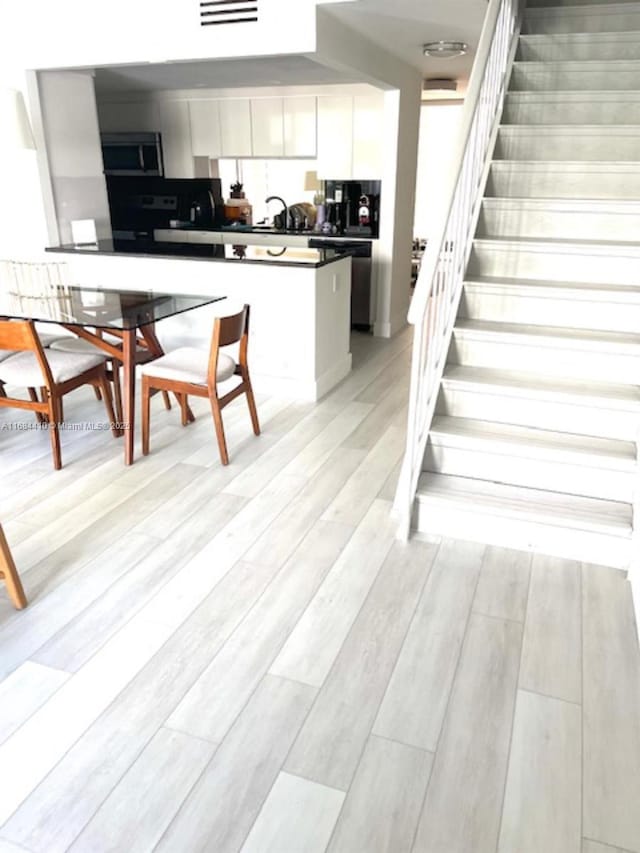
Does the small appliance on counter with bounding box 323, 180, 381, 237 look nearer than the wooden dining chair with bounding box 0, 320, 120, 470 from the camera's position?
No

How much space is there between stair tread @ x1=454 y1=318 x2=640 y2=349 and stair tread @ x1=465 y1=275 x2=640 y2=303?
0.54ft

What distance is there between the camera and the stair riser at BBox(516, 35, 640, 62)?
3820 mm

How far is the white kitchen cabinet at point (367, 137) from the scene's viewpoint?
5680mm

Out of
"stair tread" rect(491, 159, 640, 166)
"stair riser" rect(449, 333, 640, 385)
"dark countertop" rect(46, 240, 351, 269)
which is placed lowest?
"stair riser" rect(449, 333, 640, 385)

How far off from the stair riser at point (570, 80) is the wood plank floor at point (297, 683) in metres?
2.72

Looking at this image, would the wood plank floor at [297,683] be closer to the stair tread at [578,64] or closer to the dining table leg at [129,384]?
the dining table leg at [129,384]

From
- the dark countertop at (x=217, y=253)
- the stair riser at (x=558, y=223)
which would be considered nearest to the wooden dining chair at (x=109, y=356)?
the dark countertop at (x=217, y=253)

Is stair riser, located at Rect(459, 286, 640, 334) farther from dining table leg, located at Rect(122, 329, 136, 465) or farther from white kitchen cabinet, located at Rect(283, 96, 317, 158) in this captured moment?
white kitchen cabinet, located at Rect(283, 96, 317, 158)

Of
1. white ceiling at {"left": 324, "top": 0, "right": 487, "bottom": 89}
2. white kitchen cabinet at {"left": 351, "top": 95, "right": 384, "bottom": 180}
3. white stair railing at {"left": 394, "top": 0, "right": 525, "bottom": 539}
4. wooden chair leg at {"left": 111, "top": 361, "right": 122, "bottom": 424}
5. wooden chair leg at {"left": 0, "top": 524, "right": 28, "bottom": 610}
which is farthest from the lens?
white kitchen cabinet at {"left": 351, "top": 95, "right": 384, "bottom": 180}

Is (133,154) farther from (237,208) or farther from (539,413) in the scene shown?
(539,413)

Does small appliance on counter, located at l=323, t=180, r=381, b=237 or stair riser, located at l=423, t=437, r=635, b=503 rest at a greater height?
small appliance on counter, located at l=323, t=180, r=381, b=237

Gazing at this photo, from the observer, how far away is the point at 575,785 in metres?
1.60

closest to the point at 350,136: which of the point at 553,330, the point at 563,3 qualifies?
the point at 563,3

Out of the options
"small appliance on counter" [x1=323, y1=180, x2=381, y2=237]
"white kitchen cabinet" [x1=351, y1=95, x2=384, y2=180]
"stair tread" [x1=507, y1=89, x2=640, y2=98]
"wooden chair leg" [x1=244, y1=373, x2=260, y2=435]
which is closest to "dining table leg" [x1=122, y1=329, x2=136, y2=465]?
"wooden chair leg" [x1=244, y1=373, x2=260, y2=435]
